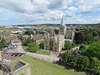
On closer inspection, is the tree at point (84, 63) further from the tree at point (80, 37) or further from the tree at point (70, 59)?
the tree at point (80, 37)

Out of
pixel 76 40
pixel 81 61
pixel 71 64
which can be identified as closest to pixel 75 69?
pixel 71 64

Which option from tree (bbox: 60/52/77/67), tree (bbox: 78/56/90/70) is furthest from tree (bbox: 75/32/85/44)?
tree (bbox: 78/56/90/70)

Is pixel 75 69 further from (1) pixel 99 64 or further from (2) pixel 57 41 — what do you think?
(2) pixel 57 41

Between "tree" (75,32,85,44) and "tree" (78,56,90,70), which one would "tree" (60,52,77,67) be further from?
"tree" (75,32,85,44)

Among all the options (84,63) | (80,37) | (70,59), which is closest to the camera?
(84,63)

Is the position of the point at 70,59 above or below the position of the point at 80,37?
below

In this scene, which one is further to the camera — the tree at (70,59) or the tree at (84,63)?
the tree at (70,59)

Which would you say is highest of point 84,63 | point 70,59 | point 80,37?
point 80,37

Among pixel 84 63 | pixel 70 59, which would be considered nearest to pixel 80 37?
pixel 70 59

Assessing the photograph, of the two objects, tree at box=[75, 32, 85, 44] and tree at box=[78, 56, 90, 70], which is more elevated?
tree at box=[75, 32, 85, 44]

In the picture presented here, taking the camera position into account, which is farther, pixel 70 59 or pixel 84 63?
pixel 70 59

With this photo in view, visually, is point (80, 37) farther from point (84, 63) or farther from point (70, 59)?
point (84, 63)

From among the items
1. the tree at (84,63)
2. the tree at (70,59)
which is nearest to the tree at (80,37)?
the tree at (70,59)
